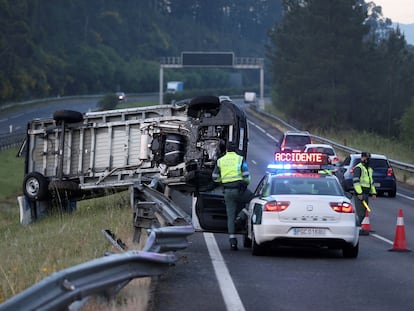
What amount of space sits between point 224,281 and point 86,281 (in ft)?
14.9

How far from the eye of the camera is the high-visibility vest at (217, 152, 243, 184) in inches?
667

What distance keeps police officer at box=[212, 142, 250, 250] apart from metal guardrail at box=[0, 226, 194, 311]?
5.94 meters

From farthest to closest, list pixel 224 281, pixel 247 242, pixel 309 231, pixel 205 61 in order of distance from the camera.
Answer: pixel 205 61 → pixel 247 242 → pixel 309 231 → pixel 224 281

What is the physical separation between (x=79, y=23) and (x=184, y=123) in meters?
118

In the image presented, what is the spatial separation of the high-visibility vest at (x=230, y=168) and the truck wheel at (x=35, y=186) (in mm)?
9836

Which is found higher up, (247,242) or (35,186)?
(247,242)

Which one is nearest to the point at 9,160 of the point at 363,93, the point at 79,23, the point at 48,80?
the point at 363,93

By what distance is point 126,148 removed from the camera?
2558 centimetres

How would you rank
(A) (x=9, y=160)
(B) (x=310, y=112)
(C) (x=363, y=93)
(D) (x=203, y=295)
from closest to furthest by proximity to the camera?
(D) (x=203, y=295)
(A) (x=9, y=160)
(C) (x=363, y=93)
(B) (x=310, y=112)

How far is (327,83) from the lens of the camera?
87.1m

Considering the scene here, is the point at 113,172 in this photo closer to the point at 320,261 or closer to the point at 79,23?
the point at 320,261

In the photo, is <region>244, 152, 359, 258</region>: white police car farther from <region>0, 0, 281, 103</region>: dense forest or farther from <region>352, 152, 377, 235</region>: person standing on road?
<region>0, 0, 281, 103</region>: dense forest

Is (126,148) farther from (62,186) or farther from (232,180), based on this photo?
(232,180)

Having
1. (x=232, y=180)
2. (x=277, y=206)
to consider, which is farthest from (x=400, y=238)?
(x=232, y=180)
